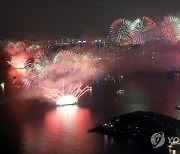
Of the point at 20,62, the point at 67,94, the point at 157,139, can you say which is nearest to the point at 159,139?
the point at 157,139

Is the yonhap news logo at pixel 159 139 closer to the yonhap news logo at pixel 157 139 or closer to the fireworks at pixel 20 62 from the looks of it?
the yonhap news logo at pixel 157 139

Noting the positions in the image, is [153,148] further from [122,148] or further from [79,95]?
[79,95]

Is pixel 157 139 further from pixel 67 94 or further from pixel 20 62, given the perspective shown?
pixel 20 62

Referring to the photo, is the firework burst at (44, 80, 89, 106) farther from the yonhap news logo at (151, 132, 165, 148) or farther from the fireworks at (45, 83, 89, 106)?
the yonhap news logo at (151, 132, 165, 148)

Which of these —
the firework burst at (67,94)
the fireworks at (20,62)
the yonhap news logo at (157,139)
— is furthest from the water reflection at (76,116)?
the fireworks at (20,62)

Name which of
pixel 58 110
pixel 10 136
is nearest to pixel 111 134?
pixel 10 136

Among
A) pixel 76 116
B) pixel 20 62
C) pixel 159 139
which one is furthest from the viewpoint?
pixel 20 62
